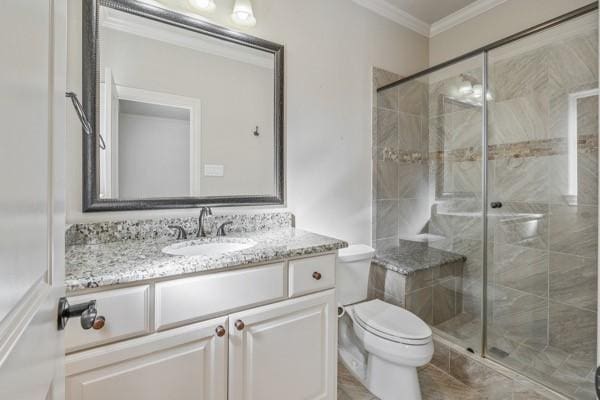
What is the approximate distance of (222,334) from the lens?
3.35 ft

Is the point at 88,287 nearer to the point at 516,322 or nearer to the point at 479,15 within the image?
the point at 516,322

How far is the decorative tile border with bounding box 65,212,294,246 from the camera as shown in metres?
1.24

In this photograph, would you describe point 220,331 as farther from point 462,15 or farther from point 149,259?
point 462,15

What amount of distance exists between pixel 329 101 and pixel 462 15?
141 centimetres

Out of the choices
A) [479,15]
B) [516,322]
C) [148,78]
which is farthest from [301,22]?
[516,322]

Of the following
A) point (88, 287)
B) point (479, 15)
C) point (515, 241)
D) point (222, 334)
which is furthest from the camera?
point (479, 15)

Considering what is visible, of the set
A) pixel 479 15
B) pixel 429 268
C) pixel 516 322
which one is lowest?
pixel 516 322

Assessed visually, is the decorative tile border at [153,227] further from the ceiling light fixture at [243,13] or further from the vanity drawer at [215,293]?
the ceiling light fixture at [243,13]

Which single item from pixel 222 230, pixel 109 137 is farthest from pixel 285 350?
pixel 109 137

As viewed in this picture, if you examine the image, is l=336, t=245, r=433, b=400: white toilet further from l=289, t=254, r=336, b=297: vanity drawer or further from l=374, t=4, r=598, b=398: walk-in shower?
l=374, t=4, r=598, b=398: walk-in shower

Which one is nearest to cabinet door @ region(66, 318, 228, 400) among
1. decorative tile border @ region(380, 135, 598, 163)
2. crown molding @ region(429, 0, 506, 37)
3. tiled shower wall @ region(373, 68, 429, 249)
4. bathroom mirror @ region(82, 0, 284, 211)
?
bathroom mirror @ region(82, 0, 284, 211)

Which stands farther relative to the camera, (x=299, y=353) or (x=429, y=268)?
(x=429, y=268)

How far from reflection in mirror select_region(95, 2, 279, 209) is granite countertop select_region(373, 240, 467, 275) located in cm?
97

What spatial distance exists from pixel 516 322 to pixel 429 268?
66 cm
